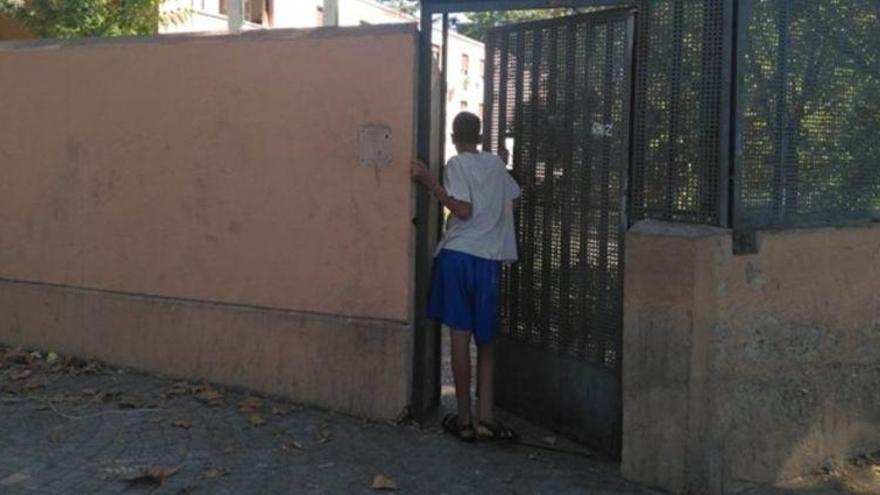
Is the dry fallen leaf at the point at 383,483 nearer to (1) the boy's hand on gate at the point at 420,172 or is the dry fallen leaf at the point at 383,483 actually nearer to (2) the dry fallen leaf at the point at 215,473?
(2) the dry fallen leaf at the point at 215,473

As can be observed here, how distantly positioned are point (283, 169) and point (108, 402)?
171 centimetres

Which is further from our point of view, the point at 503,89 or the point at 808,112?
the point at 503,89

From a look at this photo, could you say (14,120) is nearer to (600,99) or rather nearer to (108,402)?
(108,402)

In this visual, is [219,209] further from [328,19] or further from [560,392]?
[328,19]

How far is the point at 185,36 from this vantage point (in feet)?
19.5

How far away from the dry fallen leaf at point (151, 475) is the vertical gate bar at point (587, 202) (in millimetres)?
2122

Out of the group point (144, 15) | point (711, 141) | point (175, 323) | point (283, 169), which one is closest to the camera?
point (711, 141)

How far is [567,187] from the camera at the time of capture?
5.07 m

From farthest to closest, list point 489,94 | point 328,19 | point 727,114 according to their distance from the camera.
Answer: point 328,19 → point 489,94 → point 727,114

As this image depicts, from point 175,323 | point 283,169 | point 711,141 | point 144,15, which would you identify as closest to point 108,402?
point 175,323

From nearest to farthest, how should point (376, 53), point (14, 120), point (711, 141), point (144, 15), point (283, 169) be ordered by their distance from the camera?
point (711, 141) < point (376, 53) < point (283, 169) < point (14, 120) < point (144, 15)

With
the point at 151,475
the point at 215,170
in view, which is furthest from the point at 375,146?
the point at 151,475

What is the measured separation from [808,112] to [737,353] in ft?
3.93

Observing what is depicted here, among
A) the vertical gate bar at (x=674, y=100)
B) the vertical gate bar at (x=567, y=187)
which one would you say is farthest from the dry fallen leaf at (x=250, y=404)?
the vertical gate bar at (x=674, y=100)
